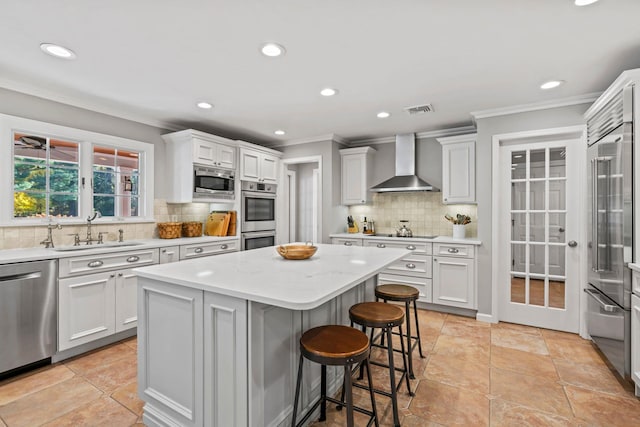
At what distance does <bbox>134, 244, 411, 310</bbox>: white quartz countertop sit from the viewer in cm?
134

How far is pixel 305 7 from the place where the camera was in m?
1.74

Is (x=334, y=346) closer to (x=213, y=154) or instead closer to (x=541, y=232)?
(x=541, y=232)

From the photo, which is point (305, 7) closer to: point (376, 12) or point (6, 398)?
point (376, 12)

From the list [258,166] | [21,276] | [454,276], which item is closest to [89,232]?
[21,276]

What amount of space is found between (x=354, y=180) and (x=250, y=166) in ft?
5.31

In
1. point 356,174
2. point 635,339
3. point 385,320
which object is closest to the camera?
point 385,320

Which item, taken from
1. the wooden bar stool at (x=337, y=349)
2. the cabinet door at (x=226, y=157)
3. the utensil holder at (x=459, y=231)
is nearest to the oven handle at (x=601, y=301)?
the utensil holder at (x=459, y=231)

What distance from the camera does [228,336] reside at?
1485mm

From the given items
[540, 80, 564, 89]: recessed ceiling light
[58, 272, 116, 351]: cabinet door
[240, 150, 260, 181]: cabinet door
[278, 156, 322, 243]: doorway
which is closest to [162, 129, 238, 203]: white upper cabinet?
[240, 150, 260, 181]: cabinet door

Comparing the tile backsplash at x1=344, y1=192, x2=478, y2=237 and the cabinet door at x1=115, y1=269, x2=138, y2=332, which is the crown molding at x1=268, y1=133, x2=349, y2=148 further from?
the cabinet door at x1=115, y1=269, x2=138, y2=332

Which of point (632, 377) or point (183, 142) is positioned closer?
point (632, 377)

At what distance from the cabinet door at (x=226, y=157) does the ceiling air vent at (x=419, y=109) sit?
7.84ft

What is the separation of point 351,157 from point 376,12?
312 centimetres

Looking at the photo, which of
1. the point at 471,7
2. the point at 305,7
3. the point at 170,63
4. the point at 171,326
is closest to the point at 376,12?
the point at 305,7
